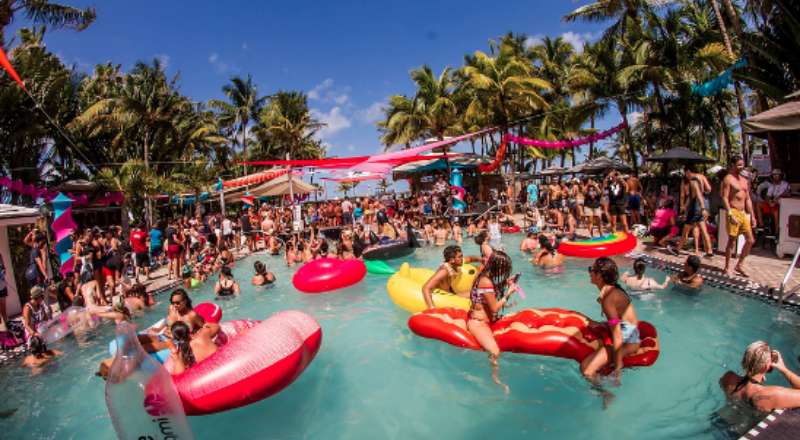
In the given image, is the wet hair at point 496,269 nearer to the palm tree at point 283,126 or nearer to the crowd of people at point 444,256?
the crowd of people at point 444,256

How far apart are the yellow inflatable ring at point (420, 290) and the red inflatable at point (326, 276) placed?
66.5 inches

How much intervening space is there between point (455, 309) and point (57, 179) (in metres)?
20.8

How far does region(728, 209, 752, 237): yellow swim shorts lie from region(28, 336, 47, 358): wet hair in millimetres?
10210

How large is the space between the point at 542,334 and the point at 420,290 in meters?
2.32

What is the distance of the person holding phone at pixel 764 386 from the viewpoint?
10.2 feet

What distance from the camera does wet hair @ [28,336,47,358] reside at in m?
6.00

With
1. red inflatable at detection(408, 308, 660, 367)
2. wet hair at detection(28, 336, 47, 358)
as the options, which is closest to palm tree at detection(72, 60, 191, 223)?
wet hair at detection(28, 336, 47, 358)

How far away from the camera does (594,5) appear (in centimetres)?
1609

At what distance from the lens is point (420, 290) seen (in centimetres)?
654

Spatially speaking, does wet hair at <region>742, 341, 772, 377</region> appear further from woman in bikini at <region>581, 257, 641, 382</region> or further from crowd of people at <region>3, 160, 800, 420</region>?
woman in bikini at <region>581, 257, 641, 382</region>

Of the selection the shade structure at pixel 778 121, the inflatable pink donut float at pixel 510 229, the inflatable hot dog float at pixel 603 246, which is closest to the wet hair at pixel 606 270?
the inflatable hot dog float at pixel 603 246

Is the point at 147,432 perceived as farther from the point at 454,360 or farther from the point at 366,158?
the point at 366,158

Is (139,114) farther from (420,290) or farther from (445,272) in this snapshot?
(445,272)

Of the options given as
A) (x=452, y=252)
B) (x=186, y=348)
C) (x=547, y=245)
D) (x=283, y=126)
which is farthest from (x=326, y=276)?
(x=283, y=126)
